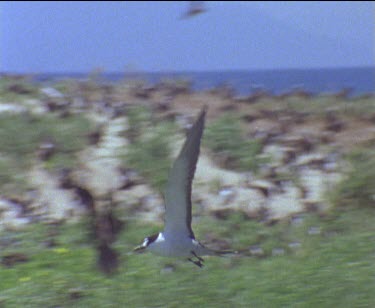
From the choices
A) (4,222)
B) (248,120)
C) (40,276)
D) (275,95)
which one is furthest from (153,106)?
(40,276)

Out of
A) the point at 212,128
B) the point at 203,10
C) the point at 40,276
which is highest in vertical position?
the point at 203,10

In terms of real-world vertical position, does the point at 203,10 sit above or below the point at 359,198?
above

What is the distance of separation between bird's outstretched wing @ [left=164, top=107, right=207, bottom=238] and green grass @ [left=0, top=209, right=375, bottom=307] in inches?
15.8

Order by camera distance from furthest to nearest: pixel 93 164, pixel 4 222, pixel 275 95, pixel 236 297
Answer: pixel 275 95 → pixel 93 164 → pixel 4 222 → pixel 236 297

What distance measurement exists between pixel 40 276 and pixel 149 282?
0.58m

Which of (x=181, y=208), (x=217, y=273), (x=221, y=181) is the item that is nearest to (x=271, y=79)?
(x=221, y=181)

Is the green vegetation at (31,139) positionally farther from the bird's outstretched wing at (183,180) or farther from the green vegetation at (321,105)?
the bird's outstretched wing at (183,180)

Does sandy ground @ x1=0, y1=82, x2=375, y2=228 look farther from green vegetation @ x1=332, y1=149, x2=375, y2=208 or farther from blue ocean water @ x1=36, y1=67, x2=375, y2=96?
blue ocean water @ x1=36, y1=67, x2=375, y2=96

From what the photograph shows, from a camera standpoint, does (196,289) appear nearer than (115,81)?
Yes

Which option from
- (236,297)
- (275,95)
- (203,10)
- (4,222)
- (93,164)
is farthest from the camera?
(275,95)

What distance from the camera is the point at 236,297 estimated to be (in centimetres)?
523

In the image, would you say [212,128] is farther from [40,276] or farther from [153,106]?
[40,276]

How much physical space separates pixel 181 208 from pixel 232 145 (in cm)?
215

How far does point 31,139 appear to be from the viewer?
285 inches
